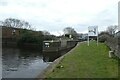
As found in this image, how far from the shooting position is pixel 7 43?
87188 millimetres

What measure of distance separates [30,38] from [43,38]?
12.8ft

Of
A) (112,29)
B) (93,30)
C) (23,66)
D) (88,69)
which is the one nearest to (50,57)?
(93,30)

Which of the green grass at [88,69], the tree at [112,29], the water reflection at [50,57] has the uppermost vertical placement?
the tree at [112,29]

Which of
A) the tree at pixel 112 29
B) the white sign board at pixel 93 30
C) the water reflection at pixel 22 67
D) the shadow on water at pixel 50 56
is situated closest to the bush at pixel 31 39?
the shadow on water at pixel 50 56

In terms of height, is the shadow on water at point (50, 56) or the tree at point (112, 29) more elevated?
the tree at point (112, 29)

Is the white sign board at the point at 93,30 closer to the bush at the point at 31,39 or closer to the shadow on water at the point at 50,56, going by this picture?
the shadow on water at the point at 50,56

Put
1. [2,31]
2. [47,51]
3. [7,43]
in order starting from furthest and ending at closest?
[2,31], [7,43], [47,51]

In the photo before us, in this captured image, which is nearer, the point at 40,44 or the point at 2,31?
the point at 40,44

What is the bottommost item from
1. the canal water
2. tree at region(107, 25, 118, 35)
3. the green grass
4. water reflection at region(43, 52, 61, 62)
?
water reflection at region(43, 52, 61, 62)

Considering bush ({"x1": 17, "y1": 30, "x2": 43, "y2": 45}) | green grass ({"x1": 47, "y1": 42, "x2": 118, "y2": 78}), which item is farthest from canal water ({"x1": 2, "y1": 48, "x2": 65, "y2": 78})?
bush ({"x1": 17, "y1": 30, "x2": 43, "y2": 45})

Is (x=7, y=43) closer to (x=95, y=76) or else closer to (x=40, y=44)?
(x=40, y=44)

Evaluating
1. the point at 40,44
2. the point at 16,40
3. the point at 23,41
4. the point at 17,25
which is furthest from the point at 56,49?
the point at 17,25

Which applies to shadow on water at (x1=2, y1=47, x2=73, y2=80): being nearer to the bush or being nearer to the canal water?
the canal water

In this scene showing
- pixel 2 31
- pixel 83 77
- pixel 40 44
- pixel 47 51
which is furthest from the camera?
pixel 2 31
